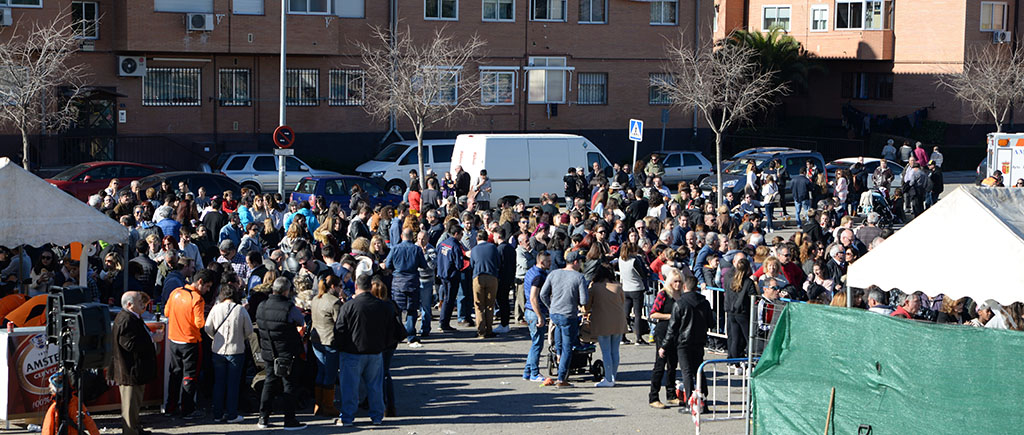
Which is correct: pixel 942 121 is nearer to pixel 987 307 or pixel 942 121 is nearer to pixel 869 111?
pixel 869 111

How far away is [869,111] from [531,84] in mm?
16826

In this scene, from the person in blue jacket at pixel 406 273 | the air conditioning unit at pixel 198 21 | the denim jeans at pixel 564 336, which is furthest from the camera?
the air conditioning unit at pixel 198 21

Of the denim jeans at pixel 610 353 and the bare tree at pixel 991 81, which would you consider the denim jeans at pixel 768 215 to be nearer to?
the denim jeans at pixel 610 353

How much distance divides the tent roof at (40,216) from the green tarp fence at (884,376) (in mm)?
6799

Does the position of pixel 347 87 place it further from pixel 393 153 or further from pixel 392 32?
pixel 393 153

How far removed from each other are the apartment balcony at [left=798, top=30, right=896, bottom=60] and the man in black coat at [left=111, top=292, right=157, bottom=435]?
4308 centimetres

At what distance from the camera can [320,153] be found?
38781 mm

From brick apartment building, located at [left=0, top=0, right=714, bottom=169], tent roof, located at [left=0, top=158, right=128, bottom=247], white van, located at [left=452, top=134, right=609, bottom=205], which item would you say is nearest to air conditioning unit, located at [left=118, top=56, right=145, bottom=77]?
brick apartment building, located at [left=0, top=0, right=714, bottom=169]

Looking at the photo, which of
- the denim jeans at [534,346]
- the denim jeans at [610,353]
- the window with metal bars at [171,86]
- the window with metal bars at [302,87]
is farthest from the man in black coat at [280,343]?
the window with metal bars at [302,87]

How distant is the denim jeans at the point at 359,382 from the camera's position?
1170 centimetres

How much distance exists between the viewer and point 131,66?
35.8 metres

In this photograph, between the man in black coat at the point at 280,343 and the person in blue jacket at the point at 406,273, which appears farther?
the person in blue jacket at the point at 406,273

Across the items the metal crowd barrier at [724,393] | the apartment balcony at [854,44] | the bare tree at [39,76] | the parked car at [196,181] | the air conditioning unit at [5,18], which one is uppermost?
the apartment balcony at [854,44]

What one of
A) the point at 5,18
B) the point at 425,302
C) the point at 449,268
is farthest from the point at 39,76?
the point at 425,302
